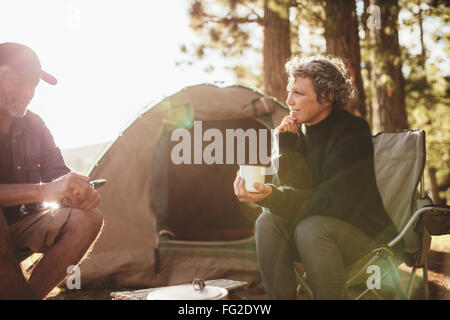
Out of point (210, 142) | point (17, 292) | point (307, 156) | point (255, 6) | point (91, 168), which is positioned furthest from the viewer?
point (255, 6)

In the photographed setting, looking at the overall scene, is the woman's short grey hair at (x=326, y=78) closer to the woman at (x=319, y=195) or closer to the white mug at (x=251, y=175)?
the woman at (x=319, y=195)

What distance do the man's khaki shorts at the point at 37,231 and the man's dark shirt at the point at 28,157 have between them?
0.10 m

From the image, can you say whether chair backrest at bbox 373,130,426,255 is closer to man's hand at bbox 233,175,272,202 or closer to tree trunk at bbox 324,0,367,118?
man's hand at bbox 233,175,272,202

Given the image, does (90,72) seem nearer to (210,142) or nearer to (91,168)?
(210,142)

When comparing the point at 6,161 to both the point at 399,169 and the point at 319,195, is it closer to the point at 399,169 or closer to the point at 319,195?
the point at 319,195

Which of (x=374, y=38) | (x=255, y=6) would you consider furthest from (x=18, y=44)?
(x=255, y=6)

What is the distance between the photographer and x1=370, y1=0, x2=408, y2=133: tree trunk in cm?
521

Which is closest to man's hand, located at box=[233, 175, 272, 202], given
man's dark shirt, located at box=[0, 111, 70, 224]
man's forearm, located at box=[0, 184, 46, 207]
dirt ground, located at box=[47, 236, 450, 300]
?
man's forearm, located at box=[0, 184, 46, 207]

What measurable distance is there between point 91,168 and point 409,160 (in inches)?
89.9

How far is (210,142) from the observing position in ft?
15.9

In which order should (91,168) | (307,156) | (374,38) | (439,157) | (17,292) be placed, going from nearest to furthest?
1. (17,292)
2. (307,156)
3. (91,168)
4. (374,38)
5. (439,157)

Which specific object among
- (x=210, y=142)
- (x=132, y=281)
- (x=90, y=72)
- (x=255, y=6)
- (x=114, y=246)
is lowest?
(x=132, y=281)

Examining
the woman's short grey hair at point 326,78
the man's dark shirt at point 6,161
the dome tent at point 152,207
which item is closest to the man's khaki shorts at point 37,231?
the man's dark shirt at point 6,161
